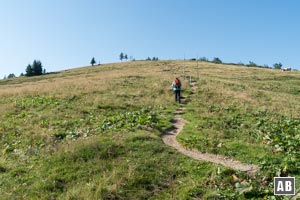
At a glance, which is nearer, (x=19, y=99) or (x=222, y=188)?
(x=222, y=188)

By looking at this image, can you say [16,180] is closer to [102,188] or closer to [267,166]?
[102,188]

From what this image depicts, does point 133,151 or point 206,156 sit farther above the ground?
point 133,151

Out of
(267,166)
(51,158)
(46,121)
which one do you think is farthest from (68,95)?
(267,166)

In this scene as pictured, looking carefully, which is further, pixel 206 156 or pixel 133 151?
pixel 133 151

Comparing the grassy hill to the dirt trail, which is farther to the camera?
the dirt trail

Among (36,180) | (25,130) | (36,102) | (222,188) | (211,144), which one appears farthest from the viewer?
(36,102)

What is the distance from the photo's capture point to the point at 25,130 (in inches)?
661

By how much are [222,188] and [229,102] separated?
1720cm

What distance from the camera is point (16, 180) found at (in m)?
10.9

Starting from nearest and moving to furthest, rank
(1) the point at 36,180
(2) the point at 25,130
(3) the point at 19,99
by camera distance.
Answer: (1) the point at 36,180 → (2) the point at 25,130 → (3) the point at 19,99

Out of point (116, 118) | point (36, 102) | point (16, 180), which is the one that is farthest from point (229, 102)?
point (16, 180)

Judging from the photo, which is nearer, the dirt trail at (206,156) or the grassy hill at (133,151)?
the grassy hill at (133,151)

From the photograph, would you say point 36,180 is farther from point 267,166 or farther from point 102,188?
point 267,166

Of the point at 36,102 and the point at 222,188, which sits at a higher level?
the point at 36,102
